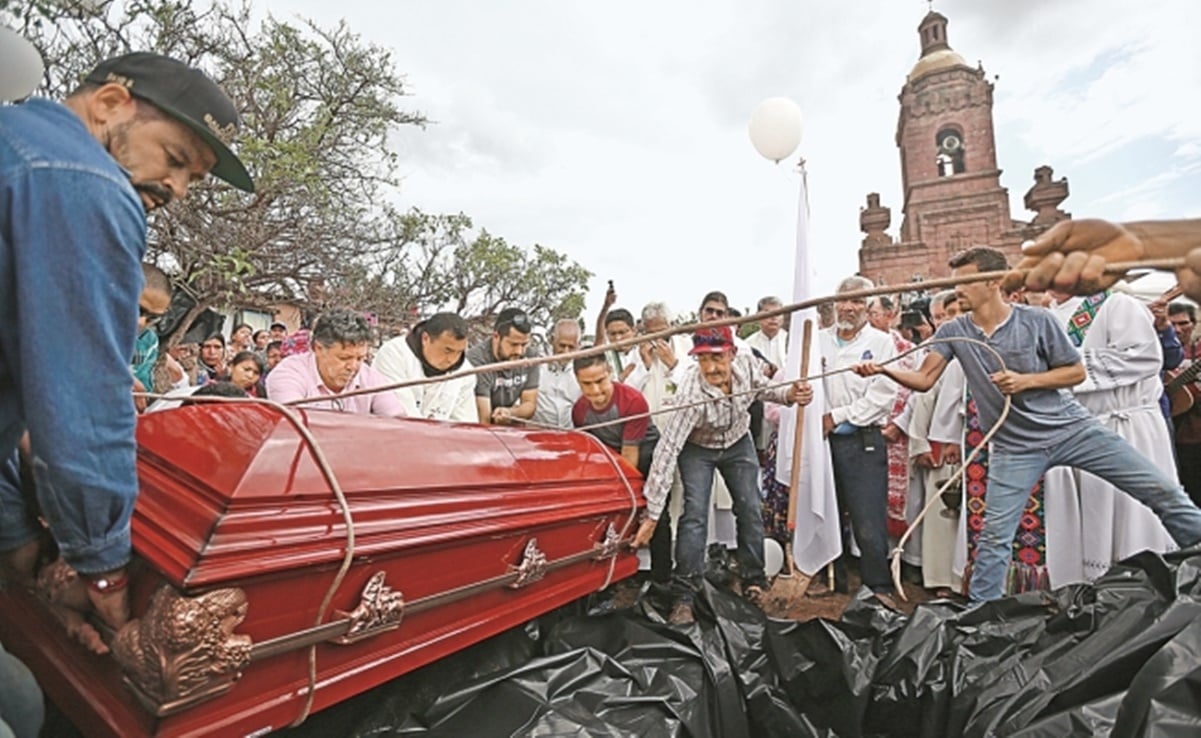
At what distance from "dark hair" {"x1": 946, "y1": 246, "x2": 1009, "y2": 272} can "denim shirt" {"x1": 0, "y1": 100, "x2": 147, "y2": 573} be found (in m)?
2.46

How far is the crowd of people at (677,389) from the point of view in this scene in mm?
786

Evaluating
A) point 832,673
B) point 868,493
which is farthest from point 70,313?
point 868,493

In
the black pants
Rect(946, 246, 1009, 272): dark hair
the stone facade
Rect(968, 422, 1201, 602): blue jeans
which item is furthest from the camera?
the stone facade

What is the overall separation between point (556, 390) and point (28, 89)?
280 cm

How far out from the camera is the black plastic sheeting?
1243mm

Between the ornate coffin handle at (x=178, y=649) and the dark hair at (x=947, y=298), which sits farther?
the dark hair at (x=947, y=298)

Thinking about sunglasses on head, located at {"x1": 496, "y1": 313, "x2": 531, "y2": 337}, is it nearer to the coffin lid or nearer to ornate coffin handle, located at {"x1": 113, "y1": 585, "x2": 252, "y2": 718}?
the coffin lid

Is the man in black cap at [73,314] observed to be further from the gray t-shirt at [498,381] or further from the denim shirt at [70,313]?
the gray t-shirt at [498,381]

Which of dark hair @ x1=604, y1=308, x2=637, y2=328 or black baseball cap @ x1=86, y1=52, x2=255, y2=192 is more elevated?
dark hair @ x1=604, y1=308, x2=637, y2=328

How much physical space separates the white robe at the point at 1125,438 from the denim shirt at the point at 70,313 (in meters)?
3.25

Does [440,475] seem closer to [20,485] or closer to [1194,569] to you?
[20,485]

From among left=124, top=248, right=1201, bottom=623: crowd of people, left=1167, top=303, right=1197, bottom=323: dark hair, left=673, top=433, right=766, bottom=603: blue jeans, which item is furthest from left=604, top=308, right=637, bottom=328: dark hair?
left=1167, top=303, right=1197, bottom=323: dark hair

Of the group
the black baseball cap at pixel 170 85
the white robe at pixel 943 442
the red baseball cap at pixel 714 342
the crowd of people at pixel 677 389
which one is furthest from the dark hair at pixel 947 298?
the black baseball cap at pixel 170 85

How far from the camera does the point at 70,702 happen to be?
1114 mm
